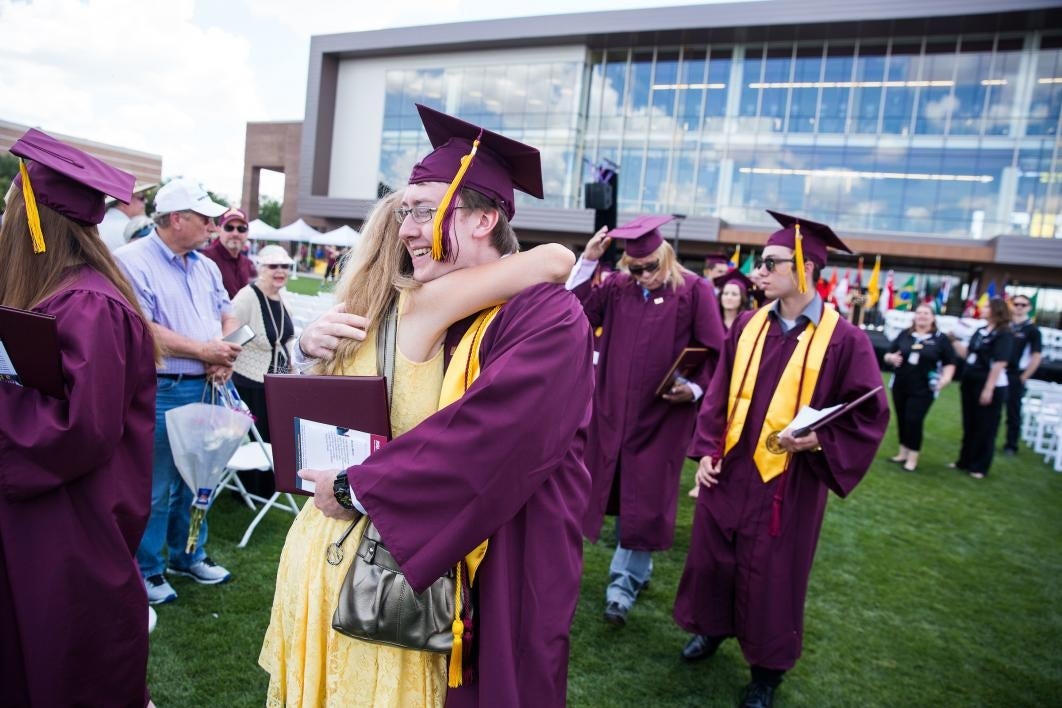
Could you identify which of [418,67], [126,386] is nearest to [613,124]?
[418,67]

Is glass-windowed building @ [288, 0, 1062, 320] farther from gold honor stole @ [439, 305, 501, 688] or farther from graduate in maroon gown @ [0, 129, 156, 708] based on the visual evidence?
gold honor stole @ [439, 305, 501, 688]

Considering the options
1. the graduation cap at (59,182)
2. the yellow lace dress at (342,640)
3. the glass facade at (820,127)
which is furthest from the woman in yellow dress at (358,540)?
the glass facade at (820,127)

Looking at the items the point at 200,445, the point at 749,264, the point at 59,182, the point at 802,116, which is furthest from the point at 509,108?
the point at 59,182

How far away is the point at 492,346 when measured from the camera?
5.29ft

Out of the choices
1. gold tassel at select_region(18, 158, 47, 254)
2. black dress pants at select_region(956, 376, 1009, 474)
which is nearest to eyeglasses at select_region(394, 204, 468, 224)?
gold tassel at select_region(18, 158, 47, 254)

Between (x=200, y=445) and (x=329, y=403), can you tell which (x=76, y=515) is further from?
(x=200, y=445)

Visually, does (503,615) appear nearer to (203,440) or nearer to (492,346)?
(492,346)

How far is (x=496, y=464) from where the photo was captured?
1.48 m

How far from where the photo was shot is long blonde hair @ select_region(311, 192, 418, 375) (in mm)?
1750

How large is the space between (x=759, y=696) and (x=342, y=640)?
2.31m

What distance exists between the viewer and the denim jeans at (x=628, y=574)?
13.3ft

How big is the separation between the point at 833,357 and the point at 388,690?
2419 mm

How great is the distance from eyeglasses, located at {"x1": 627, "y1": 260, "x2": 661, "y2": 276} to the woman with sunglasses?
2.62 m

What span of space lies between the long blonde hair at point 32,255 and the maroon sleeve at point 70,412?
13 centimetres
